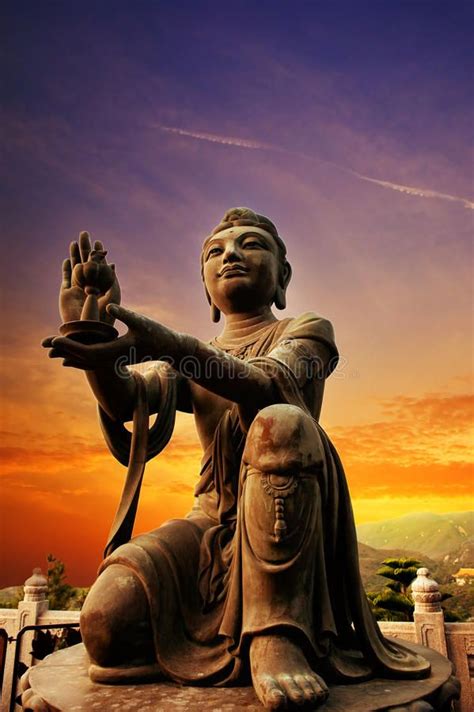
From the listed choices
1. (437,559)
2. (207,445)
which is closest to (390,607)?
(437,559)

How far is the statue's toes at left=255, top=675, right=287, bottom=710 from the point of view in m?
1.90

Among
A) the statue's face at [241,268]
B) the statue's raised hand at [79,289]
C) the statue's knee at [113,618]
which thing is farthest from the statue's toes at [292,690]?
the statue's face at [241,268]

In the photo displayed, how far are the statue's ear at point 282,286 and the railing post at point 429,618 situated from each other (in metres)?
5.26

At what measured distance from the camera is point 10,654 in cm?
779

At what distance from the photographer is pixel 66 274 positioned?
2.93 meters

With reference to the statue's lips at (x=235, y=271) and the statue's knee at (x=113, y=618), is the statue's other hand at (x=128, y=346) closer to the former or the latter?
the statue's knee at (x=113, y=618)

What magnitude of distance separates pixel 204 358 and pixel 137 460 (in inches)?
33.7

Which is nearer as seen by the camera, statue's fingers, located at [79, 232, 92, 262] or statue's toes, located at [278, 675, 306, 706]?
statue's toes, located at [278, 675, 306, 706]

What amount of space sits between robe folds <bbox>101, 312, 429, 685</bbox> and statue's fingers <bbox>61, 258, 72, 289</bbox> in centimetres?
104

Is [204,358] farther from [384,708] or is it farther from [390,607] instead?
[390,607]

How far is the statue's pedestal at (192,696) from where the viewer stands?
2057 mm

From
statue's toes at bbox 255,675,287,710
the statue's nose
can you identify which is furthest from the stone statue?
the statue's nose

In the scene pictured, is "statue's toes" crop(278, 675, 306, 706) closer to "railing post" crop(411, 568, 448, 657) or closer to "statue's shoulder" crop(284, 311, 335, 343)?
"statue's shoulder" crop(284, 311, 335, 343)

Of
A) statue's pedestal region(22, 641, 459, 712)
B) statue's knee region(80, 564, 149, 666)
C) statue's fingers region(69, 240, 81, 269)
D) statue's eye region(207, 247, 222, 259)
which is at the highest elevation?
statue's eye region(207, 247, 222, 259)
